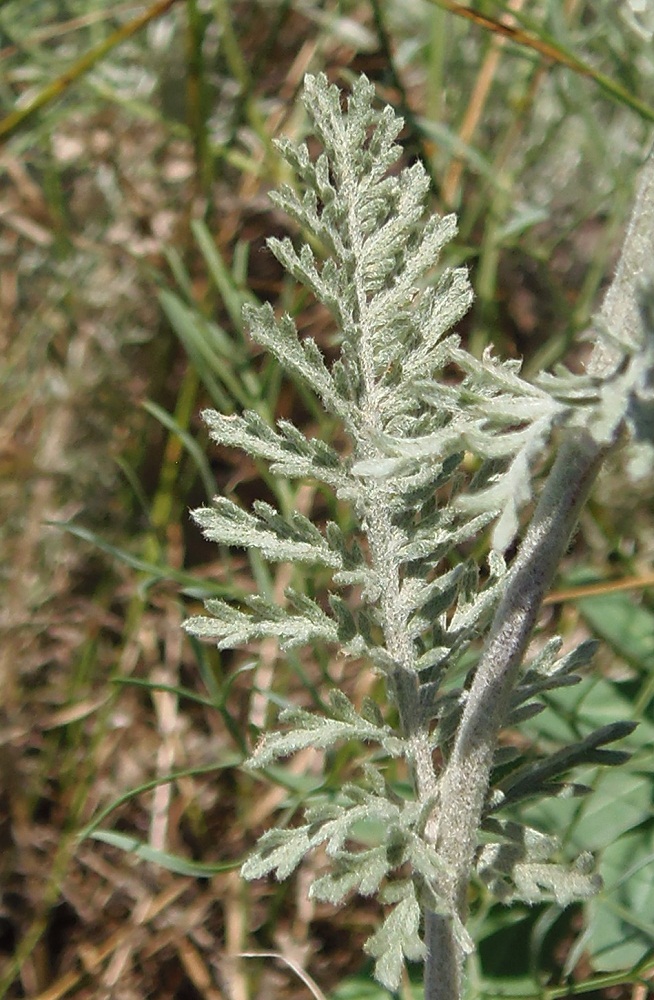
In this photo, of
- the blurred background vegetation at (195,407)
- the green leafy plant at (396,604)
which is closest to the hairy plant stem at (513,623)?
the green leafy plant at (396,604)

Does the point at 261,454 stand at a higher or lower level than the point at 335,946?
higher

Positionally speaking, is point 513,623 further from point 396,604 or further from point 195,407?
point 195,407

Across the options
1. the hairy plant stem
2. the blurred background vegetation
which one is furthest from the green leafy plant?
the blurred background vegetation

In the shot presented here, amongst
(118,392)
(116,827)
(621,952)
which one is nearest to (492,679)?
(621,952)

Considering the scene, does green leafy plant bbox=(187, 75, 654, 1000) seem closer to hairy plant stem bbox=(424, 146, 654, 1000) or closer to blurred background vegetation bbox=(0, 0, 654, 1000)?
hairy plant stem bbox=(424, 146, 654, 1000)

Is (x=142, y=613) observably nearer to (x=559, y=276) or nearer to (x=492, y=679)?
(x=559, y=276)

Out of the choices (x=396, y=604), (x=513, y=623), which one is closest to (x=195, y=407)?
(x=396, y=604)

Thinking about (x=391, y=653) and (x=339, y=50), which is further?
(x=339, y=50)
